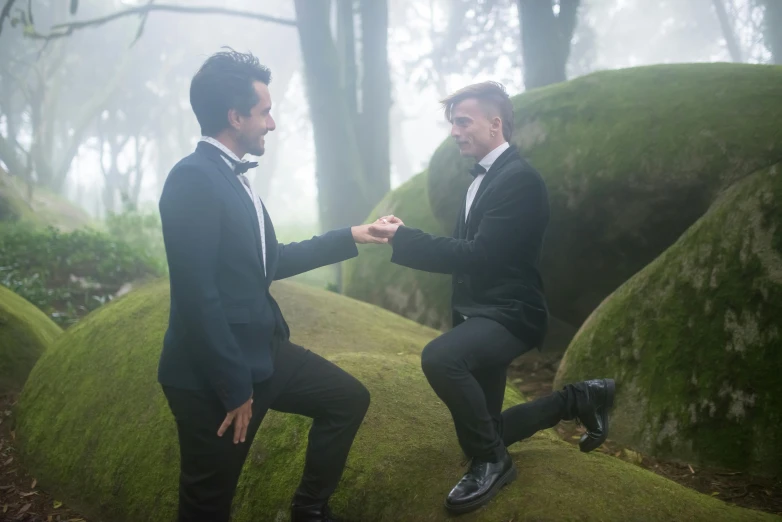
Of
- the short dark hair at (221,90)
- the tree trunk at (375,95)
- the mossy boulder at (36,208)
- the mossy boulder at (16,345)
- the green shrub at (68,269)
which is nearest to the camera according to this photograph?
the short dark hair at (221,90)

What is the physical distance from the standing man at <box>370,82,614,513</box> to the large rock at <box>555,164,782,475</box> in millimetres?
1184

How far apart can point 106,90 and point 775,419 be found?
1212 inches

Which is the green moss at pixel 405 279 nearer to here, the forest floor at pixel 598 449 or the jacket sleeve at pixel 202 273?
the forest floor at pixel 598 449

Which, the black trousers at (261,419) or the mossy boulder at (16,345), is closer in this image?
the black trousers at (261,419)

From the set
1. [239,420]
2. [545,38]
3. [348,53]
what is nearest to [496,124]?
[239,420]

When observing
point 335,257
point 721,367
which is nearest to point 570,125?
point 721,367

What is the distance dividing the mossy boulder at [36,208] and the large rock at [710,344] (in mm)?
12477

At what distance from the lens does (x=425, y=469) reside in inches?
134

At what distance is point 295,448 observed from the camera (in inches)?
150

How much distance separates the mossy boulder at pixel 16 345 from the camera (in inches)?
244

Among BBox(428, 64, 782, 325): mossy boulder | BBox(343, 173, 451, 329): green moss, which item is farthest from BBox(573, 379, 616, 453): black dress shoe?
BBox(343, 173, 451, 329): green moss

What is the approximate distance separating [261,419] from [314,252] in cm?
99

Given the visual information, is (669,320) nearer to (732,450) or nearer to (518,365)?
(732,450)

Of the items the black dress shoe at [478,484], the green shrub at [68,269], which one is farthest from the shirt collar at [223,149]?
the green shrub at [68,269]
